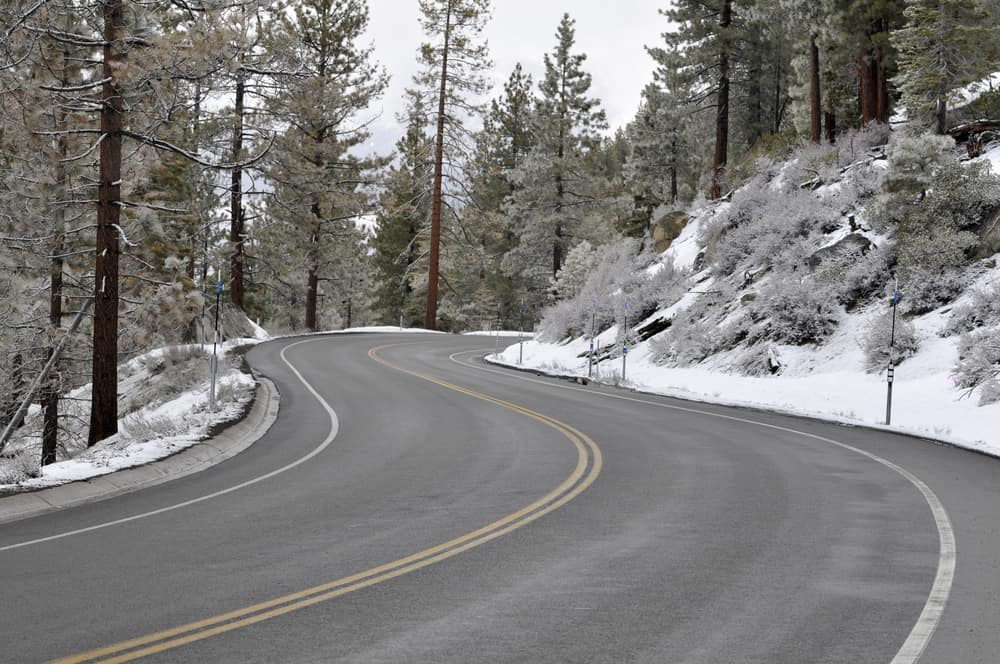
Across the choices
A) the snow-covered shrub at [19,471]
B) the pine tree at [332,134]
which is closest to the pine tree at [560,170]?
the pine tree at [332,134]

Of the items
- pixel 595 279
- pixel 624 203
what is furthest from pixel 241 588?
pixel 624 203

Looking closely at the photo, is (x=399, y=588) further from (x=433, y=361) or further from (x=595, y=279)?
(x=595, y=279)

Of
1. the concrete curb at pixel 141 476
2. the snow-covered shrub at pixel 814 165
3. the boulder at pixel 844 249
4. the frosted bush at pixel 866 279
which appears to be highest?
the snow-covered shrub at pixel 814 165

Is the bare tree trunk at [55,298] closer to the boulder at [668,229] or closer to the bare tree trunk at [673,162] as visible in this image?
the boulder at [668,229]

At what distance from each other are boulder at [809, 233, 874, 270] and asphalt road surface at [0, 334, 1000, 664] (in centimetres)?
1073

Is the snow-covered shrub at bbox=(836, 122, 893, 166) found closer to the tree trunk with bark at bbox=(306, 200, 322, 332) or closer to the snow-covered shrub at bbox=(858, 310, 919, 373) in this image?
the snow-covered shrub at bbox=(858, 310, 919, 373)

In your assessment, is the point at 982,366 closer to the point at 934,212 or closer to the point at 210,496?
the point at 934,212

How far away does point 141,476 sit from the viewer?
10.9m

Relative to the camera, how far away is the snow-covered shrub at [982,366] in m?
15.6

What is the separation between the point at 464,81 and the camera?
49.1m

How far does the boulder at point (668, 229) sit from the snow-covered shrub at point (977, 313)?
57.6 ft

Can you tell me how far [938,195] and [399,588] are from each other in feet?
65.6

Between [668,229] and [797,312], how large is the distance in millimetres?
14659

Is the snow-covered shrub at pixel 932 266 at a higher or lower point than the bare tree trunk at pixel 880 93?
lower
